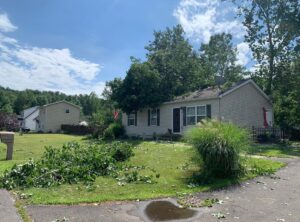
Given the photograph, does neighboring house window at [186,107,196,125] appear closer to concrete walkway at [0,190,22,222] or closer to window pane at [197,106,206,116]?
window pane at [197,106,206,116]

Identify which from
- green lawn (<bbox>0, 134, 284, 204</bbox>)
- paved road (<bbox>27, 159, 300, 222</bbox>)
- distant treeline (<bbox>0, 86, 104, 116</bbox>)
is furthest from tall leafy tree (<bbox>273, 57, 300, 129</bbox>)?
distant treeline (<bbox>0, 86, 104, 116</bbox>)

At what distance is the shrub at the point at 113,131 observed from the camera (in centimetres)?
2480

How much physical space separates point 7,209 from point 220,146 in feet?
18.0

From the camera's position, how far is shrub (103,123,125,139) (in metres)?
24.8

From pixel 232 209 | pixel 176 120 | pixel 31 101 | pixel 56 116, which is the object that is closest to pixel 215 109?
pixel 176 120

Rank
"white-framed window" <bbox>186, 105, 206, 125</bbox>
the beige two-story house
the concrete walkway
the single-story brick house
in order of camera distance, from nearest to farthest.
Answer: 1. the concrete walkway
2. the single-story brick house
3. "white-framed window" <bbox>186, 105, 206, 125</bbox>
4. the beige two-story house

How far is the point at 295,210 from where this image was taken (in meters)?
6.50

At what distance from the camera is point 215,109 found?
2022 cm

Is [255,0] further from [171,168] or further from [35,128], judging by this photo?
[35,128]

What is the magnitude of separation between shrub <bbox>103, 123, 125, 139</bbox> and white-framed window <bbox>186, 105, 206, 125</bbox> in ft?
21.4

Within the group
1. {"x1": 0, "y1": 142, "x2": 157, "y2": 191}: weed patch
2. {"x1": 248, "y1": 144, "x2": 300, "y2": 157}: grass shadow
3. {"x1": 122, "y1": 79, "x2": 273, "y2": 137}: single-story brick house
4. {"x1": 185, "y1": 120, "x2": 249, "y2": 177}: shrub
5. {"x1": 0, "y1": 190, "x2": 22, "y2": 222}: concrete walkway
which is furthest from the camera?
{"x1": 122, "y1": 79, "x2": 273, "y2": 137}: single-story brick house

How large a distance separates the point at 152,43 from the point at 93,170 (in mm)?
35769

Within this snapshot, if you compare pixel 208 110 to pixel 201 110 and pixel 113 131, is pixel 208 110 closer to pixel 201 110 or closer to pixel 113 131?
pixel 201 110

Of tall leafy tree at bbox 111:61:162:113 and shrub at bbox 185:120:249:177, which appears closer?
shrub at bbox 185:120:249:177
